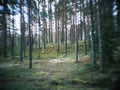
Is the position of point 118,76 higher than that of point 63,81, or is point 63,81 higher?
point 118,76

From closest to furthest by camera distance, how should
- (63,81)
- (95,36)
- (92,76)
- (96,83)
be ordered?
(96,83)
(63,81)
(92,76)
(95,36)

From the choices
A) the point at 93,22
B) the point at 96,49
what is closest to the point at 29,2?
the point at 93,22

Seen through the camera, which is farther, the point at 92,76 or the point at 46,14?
the point at 46,14

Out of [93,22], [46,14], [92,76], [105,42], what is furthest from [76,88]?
[46,14]

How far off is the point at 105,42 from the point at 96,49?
3273mm

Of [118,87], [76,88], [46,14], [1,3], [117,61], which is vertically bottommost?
[76,88]

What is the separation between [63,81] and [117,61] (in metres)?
7.86

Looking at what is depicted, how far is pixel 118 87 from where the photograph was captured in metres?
4.30

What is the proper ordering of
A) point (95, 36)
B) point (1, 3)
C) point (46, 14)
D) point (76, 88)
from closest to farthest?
point (1, 3) → point (76, 88) → point (95, 36) → point (46, 14)

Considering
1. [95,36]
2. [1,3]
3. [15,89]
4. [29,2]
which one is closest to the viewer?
[1,3]

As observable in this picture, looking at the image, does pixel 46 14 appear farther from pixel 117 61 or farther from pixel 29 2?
pixel 117 61

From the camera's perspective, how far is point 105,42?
13.2 meters

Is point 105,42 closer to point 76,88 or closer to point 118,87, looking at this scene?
point 76,88

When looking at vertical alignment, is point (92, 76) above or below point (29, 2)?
below
